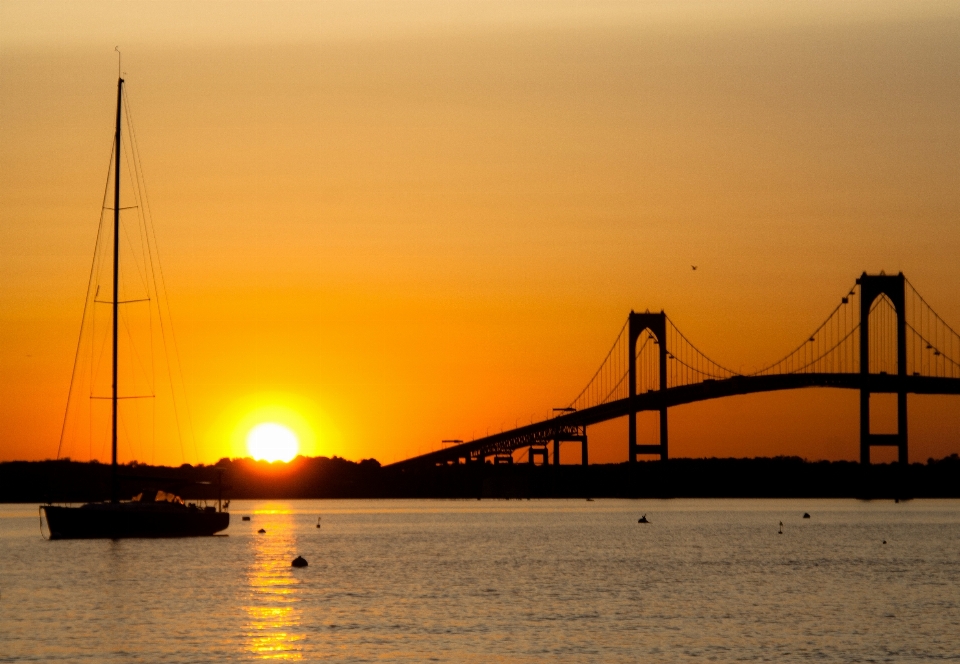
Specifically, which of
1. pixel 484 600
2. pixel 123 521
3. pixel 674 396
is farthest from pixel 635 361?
pixel 484 600

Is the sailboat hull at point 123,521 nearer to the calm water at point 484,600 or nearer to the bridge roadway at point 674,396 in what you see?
the calm water at point 484,600

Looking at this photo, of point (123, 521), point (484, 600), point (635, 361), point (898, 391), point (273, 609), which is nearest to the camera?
point (273, 609)

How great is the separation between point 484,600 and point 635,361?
90.3 meters

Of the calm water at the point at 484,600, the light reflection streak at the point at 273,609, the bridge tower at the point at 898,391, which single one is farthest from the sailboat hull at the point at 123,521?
Answer: the bridge tower at the point at 898,391

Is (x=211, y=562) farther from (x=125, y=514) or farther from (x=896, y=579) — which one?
(x=896, y=579)

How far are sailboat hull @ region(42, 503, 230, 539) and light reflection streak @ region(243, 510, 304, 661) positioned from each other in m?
2.79

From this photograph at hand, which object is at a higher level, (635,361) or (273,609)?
(635,361)

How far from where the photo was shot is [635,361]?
127938 mm

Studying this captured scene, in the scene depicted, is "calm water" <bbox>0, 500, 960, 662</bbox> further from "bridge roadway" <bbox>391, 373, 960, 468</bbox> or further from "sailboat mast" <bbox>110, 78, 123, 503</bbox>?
"bridge roadway" <bbox>391, 373, 960, 468</bbox>

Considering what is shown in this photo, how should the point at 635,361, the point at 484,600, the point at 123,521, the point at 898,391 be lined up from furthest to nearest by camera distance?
the point at 635,361 → the point at 898,391 → the point at 123,521 → the point at 484,600

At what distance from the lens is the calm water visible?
96.4 feet

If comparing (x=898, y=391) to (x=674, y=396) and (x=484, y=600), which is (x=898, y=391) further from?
(x=484, y=600)

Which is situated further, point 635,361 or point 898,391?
point 635,361

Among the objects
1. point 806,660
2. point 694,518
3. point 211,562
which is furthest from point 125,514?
point 694,518
